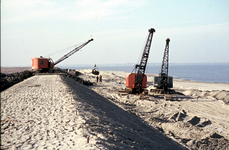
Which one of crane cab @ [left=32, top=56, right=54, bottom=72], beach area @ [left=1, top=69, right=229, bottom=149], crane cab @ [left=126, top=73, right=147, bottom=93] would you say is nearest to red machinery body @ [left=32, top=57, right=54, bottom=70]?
crane cab @ [left=32, top=56, right=54, bottom=72]

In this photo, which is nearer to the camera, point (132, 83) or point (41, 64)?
point (132, 83)

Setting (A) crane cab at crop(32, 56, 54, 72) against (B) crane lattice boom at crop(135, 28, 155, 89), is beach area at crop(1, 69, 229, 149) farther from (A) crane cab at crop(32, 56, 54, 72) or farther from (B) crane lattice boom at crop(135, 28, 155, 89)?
(A) crane cab at crop(32, 56, 54, 72)

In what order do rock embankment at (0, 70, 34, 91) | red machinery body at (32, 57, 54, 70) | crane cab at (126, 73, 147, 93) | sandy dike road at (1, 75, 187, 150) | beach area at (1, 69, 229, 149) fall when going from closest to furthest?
sandy dike road at (1, 75, 187, 150), beach area at (1, 69, 229, 149), rock embankment at (0, 70, 34, 91), crane cab at (126, 73, 147, 93), red machinery body at (32, 57, 54, 70)

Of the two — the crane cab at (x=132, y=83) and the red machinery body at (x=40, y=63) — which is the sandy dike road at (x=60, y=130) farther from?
the red machinery body at (x=40, y=63)

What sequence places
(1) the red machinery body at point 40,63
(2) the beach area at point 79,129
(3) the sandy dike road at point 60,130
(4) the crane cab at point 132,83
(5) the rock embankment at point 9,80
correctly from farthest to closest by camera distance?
(1) the red machinery body at point 40,63 < (4) the crane cab at point 132,83 < (5) the rock embankment at point 9,80 < (2) the beach area at point 79,129 < (3) the sandy dike road at point 60,130

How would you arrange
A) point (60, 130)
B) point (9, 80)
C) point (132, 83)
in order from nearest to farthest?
point (60, 130) < point (132, 83) < point (9, 80)

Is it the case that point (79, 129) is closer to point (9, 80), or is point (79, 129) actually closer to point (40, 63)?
point (9, 80)

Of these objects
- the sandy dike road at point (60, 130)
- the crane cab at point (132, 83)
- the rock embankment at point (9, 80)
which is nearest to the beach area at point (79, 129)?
the sandy dike road at point (60, 130)

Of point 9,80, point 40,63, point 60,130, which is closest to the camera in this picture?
point 60,130

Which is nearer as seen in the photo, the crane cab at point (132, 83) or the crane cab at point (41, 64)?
the crane cab at point (132, 83)

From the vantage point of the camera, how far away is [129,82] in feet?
112

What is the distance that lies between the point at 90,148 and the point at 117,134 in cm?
296

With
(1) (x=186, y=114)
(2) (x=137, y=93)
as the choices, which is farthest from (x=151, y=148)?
(2) (x=137, y=93)

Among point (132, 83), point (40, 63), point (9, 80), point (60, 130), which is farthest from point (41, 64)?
point (60, 130)
